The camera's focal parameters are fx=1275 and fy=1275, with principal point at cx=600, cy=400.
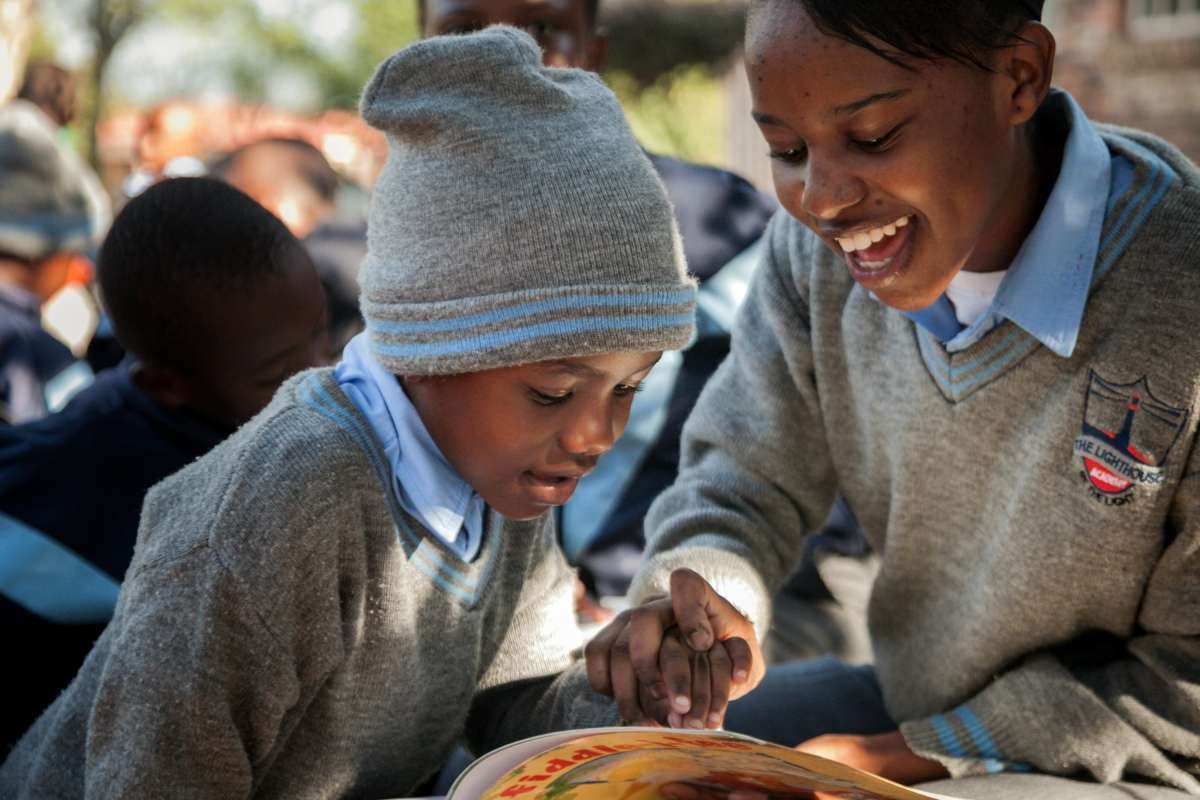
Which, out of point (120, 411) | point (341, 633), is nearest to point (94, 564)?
point (120, 411)

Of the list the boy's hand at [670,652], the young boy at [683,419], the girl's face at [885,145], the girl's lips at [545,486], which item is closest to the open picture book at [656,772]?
the boy's hand at [670,652]

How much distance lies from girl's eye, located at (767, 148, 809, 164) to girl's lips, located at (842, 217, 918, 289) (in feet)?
0.46

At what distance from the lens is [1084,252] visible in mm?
1608

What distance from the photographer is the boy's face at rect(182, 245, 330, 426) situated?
1.99 metres

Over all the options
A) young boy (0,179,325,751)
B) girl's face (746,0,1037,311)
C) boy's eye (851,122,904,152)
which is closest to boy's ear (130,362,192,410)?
young boy (0,179,325,751)

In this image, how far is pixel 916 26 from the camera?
4.78 feet

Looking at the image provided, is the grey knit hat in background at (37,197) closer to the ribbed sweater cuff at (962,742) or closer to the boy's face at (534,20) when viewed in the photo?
the boy's face at (534,20)

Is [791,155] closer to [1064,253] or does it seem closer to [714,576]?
[1064,253]

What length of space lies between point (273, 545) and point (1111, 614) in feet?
3.58

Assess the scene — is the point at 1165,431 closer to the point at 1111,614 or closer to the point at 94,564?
the point at 1111,614

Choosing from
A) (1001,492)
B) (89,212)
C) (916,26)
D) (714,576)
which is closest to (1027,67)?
(916,26)

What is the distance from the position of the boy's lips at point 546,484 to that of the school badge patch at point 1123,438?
2.15ft

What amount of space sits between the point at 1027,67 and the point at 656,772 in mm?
946

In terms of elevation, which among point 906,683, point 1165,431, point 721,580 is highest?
point 1165,431
